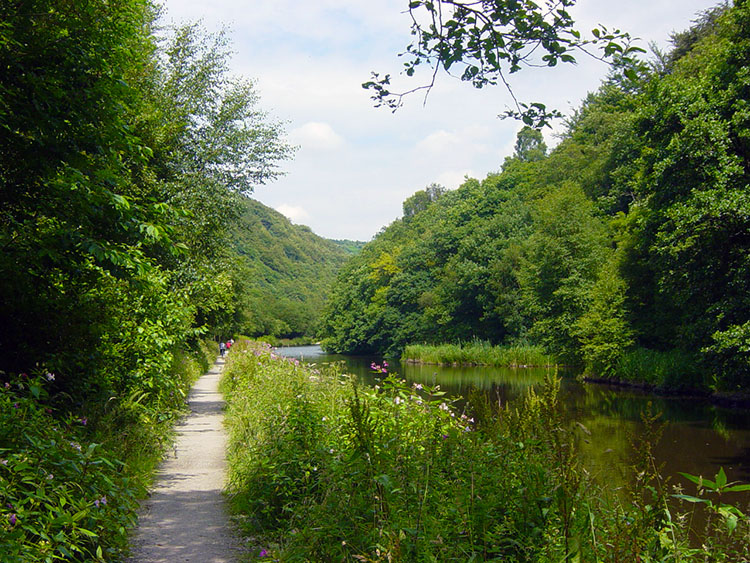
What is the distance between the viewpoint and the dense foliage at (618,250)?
17.6 m

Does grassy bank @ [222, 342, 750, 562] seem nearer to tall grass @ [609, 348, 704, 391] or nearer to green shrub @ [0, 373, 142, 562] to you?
green shrub @ [0, 373, 142, 562]

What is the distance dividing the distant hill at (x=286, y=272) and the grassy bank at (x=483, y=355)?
158ft

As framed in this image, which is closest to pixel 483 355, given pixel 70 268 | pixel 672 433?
pixel 672 433

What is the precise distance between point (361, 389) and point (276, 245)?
149 m

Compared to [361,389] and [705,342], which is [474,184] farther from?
[361,389]

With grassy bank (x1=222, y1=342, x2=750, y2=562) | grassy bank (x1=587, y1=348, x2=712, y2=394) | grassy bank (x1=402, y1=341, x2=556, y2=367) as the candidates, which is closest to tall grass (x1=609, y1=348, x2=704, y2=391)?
grassy bank (x1=587, y1=348, x2=712, y2=394)

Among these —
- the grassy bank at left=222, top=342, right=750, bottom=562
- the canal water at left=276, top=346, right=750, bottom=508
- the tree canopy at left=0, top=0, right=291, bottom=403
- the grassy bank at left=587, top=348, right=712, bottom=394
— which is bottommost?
the canal water at left=276, top=346, right=750, bottom=508

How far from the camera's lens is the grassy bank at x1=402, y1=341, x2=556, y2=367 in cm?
4103

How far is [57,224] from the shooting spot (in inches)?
251

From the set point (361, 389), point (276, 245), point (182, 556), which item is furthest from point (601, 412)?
point (276, 245)

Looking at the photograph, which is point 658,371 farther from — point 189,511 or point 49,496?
point 49,496

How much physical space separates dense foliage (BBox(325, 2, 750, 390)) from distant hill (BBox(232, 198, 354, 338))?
29.8 metres

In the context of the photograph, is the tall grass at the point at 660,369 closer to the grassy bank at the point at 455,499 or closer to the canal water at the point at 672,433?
the canal water at the point at 672,433

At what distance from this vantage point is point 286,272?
150 meters
